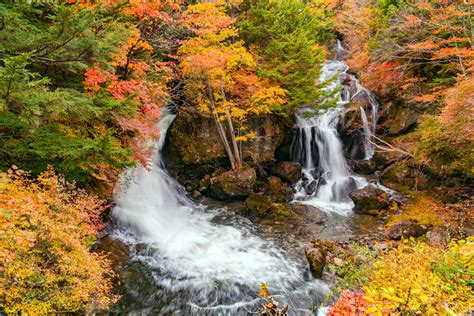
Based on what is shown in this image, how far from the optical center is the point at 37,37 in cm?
467

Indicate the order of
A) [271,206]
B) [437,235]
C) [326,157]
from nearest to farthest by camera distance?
[437,235]
[271,206]
[326,157]

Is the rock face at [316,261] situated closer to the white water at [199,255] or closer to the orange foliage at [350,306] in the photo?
the white water at [199,255]

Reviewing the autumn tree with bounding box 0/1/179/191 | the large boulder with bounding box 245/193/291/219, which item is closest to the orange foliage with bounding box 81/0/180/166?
the autumn tree with bounding box 0/1/179/191

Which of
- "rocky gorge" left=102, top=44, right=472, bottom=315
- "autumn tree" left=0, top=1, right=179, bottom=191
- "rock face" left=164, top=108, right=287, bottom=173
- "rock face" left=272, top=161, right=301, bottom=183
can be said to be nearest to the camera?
"autumn tree" left=0, top=1, right=179, bottom=191

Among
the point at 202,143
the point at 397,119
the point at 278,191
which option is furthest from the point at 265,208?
the point at 397,119

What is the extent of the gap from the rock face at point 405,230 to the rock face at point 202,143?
7047 mm

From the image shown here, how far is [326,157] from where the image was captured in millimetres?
15836

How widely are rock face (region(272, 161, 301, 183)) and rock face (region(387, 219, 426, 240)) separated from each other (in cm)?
575

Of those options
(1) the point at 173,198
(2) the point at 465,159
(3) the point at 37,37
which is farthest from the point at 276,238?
(3) the point at 37,37

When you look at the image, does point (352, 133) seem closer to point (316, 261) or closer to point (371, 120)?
point (371, 120)

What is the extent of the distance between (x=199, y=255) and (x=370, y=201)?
832cm

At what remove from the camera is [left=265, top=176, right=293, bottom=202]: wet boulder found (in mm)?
13298

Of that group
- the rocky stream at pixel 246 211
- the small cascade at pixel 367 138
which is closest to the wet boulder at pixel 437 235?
the rocky stream at pixel 246 211

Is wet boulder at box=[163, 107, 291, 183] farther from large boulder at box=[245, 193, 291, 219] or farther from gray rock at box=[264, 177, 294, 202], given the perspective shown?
large boulder at box=[245, 193, 291, 219]
